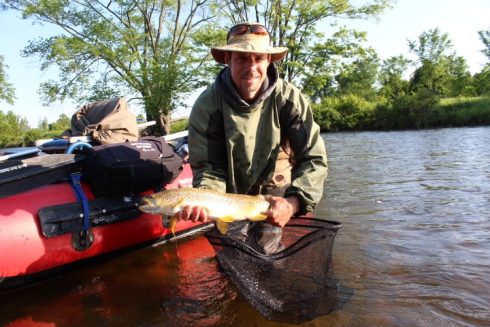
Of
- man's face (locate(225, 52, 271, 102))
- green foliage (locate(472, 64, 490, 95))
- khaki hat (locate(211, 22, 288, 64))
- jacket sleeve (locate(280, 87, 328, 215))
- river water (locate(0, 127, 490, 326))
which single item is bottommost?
river water (locate(0, 127, 490, 326))

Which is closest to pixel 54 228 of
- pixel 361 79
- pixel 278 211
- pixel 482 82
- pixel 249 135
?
pixel 249 135

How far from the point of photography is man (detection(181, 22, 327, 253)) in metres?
3.64

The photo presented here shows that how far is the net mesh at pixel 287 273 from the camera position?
11.0 ft

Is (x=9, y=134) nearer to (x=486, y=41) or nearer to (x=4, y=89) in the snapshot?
(x=4, y=89)

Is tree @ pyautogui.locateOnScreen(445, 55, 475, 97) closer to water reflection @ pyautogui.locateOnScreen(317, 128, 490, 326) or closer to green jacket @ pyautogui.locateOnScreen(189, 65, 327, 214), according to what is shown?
water reflection @ pyautogui.locateOnScreen(317, 128, 490, 326)

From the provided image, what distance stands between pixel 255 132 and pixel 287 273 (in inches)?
50.5

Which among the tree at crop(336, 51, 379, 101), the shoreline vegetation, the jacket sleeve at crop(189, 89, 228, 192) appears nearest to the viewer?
the jacket sleeve at crop(189, 89, 228, 192)

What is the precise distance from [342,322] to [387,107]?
3104 centimetres

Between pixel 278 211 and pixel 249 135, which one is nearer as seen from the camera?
pixel 278 211

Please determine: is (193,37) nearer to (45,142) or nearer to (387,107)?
(387,107)

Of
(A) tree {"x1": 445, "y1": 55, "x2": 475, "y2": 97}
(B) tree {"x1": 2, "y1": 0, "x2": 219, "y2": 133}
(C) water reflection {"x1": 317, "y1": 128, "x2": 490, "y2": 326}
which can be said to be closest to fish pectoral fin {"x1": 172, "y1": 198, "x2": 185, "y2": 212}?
(C) water reflection {"x1": 317, "y1": 128, "x2": 490, "y2": 326}

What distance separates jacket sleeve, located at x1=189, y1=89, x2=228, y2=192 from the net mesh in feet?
2.09

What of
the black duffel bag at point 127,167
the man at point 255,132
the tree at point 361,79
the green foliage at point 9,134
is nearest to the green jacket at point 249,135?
the man at point 255,132

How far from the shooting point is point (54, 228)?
4262mm
